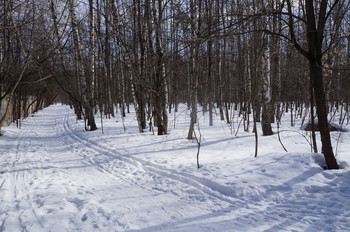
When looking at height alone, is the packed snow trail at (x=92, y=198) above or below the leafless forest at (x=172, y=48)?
below

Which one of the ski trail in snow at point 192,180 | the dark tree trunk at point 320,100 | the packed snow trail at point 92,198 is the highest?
the dark tree trunk at point 320,100

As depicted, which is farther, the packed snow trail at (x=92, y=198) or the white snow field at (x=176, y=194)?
the packed snow trail at (x=92, y=198)

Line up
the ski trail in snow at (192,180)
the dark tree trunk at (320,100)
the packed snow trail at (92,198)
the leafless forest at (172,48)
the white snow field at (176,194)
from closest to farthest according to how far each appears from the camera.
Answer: the white snow field at (176,194) < the packed snow trail at (92,198) < the ski trail in snow at (192,180) < the dark tree trunk at (320,100) < the leafless forest at (172,48)

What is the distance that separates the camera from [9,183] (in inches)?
213

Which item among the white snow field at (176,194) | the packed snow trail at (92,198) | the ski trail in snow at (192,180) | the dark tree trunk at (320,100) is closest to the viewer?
the white snow field at (176,194)

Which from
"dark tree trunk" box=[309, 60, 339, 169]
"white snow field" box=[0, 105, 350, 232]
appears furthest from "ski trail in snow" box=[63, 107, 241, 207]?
"dark tree trunk" box=[309, 60, 339, 169]

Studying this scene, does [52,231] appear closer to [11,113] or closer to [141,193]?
[141,193]

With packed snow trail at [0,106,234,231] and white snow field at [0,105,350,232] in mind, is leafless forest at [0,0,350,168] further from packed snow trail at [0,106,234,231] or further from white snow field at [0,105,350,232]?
packed snow trail at [0,106,234,231]

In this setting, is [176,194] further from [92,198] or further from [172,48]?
[172,48]

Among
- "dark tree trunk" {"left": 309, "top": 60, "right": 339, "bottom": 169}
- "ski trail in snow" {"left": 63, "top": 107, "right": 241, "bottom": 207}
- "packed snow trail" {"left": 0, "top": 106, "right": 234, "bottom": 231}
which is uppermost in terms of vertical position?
"dark tree trunk" {"left": 309, "top": 60, "right": 339, "bottom": 169}

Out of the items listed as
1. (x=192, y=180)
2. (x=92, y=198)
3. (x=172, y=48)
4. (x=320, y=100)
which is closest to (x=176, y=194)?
(x=192, y=180)

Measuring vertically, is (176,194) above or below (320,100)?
below

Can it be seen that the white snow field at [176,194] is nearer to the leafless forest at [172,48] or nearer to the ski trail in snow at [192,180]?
the ski trail in snow at [192,180]

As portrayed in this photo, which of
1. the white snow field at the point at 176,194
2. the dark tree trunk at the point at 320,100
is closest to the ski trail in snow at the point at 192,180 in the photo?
the white snow field at the point at 176,194
